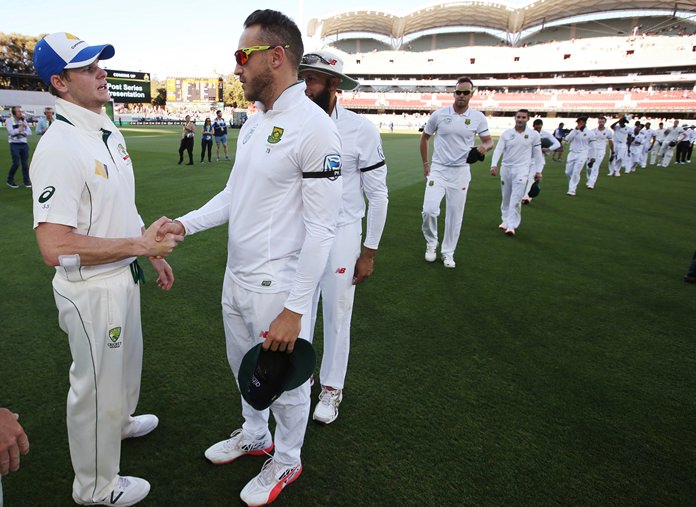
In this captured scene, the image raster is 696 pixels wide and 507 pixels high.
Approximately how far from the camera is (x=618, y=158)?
18.3 metres

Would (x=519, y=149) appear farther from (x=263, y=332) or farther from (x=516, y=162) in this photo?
(x=263, y=332)

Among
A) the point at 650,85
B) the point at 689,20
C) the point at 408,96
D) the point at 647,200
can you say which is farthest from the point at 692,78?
the point at 647,200

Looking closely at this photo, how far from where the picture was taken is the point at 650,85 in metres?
58.6

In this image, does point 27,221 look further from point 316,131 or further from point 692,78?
point 692,78

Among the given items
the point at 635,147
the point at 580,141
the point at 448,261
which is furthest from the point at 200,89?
the point at 448,261

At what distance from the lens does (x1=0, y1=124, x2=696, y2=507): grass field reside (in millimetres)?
2482

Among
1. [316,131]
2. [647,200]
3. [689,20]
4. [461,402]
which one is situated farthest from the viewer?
[689,20]

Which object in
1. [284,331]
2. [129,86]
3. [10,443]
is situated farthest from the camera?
[129,86]

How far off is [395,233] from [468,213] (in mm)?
2916

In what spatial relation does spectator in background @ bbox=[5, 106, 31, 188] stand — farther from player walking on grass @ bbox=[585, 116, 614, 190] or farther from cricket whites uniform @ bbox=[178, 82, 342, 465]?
player walking on grass @ bbox=[585, 116, 614, 190]

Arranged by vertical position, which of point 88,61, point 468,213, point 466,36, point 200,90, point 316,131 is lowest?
point 468,213

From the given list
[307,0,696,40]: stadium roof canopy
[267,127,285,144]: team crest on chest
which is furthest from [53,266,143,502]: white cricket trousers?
[307,0,696,40]: stadium roof canopy

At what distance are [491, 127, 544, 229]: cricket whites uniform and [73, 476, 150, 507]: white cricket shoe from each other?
743 centimetres

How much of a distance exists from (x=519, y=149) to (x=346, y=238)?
20.8 feet
